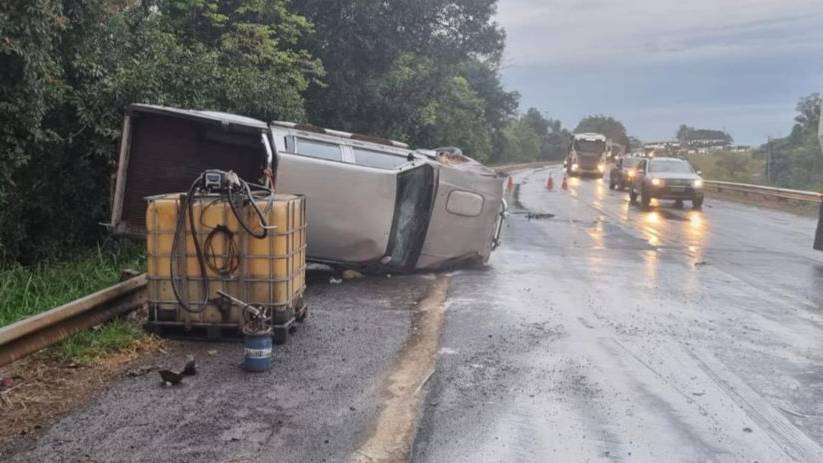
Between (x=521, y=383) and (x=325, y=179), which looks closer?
(x=521, y=383)

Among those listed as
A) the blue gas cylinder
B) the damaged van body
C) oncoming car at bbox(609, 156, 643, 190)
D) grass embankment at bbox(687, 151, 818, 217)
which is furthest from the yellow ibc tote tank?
grass embankment at bbox(687, 151, 818, 217)

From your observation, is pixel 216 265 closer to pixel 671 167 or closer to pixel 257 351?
pixel 257 351

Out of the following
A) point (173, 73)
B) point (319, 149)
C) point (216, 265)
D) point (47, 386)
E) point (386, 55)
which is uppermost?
point (386, 55)

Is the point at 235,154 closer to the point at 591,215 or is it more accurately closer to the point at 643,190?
the point at 591,215

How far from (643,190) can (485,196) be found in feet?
52.1

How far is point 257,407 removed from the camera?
4.65 m

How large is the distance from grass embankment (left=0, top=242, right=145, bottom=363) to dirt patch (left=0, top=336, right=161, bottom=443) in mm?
130

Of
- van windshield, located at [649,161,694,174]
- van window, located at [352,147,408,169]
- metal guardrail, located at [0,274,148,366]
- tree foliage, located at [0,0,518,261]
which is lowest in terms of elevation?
metal guardrail, located at [0,274,148,366]

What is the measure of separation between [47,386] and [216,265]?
1.58 m

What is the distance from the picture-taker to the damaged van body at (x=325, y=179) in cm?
875

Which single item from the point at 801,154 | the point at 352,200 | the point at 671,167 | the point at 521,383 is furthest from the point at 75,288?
the point at 801,154

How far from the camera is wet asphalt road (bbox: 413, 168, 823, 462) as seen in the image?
14.0 ft

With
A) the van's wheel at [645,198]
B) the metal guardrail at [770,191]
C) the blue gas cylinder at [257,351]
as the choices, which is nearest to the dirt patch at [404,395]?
the blue gas cylinder at [257,351]

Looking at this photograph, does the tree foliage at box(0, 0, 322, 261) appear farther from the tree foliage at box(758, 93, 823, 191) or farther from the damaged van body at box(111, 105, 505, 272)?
the tree foliage at box(758, 93, 823, 191)
